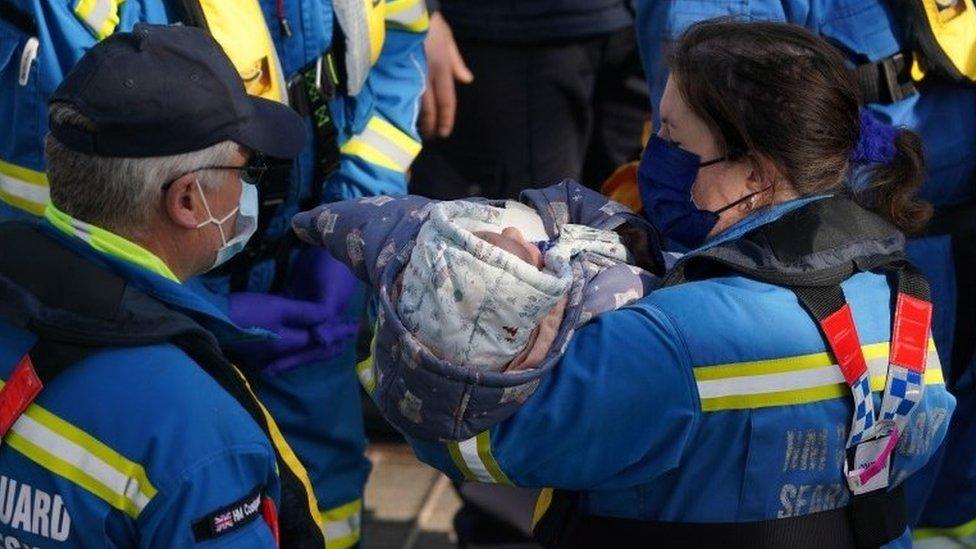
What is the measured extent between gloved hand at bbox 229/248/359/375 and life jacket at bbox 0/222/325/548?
3.31 ft

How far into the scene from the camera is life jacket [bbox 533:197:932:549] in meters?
2.34

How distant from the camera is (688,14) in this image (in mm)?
3189

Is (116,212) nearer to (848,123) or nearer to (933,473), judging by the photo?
(848,123)

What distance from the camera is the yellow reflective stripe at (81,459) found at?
7.14 feet

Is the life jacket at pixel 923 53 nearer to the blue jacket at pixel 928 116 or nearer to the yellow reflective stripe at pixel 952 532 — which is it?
the blue jacket at pixel 928 116

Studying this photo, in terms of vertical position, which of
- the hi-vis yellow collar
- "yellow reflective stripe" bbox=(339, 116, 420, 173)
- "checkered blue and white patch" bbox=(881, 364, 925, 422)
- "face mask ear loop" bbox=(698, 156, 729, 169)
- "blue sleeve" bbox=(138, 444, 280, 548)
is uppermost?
the hi-vis yellow collar

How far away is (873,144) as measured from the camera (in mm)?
2506

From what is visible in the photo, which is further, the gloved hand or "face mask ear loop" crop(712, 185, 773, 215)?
the gloved hand

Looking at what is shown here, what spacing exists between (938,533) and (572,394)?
1729 mm

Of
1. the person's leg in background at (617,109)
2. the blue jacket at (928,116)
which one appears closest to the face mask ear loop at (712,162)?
the blue jacket at (928,116)

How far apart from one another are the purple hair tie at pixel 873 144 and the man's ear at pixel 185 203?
39.2 inches

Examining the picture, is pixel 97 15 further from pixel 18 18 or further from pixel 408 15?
pixel 408 15

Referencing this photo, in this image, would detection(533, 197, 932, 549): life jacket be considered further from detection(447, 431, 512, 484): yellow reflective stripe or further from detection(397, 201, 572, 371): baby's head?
detection(397, 201, 572, 371): baby's head

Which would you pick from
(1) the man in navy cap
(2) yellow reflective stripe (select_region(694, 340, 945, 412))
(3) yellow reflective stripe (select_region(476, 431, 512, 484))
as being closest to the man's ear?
(1) the man in navy cap
